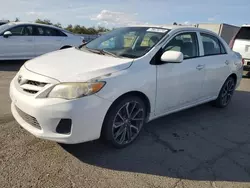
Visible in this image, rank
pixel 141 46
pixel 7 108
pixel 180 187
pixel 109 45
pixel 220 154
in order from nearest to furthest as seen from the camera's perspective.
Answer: pixel 180 187 < pixel 220 154 < pixel 141 46 < pixel 109 45 < pixel 7 108

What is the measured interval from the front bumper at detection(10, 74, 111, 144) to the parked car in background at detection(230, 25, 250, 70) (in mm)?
6970

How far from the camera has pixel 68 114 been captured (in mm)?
2623

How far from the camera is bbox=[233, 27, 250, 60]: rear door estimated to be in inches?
326

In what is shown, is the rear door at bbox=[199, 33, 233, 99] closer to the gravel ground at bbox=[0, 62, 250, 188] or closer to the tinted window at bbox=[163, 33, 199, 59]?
the tinted window at bbox=[163, 33, 199, 59]

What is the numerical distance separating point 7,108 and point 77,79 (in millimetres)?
2266

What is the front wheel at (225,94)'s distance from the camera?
5.11 meters

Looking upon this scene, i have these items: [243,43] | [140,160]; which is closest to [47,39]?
[243,43]

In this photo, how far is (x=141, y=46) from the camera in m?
3.62

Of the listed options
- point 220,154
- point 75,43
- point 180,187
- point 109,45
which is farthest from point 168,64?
point 75,43

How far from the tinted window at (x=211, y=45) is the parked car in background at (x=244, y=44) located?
3868 millimetres

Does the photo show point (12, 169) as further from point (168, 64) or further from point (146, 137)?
point (168, 64)

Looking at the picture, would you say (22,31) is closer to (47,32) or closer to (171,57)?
(47,32)

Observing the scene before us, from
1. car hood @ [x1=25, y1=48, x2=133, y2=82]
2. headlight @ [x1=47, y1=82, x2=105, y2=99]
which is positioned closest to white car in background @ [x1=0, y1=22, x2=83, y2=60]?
car hood @ [x1=25, y1=48, x2=133, y2=82]

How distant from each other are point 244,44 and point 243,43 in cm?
6
